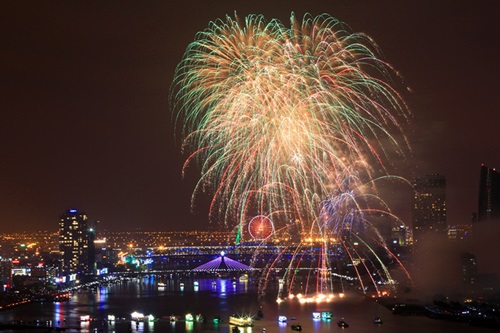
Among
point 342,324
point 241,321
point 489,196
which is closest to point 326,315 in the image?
point 342,324

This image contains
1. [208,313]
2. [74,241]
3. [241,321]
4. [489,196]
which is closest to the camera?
[241,321]

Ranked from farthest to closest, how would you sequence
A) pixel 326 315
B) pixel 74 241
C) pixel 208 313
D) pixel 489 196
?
pixel 74 241 < pixel 489 196 < pixel 208 313 < pixel 326 315

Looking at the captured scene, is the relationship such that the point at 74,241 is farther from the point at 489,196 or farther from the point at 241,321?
the point at 241,321

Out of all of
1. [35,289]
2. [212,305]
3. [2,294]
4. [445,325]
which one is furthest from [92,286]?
[445,325]

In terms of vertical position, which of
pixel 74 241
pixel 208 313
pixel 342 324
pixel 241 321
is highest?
pixel 74 241

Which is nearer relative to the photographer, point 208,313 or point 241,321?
point 241,321

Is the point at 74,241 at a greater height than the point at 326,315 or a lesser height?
greater

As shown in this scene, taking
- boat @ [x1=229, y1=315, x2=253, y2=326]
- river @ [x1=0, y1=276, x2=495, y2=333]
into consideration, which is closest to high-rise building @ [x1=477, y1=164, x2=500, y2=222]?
river @ [x1=0, y1=276, x2=495, y2=333]

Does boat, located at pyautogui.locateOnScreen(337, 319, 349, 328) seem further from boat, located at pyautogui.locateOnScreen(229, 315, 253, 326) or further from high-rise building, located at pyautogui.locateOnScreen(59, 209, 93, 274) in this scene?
high-rise building, located at pyautogui.locateOnScreen(59, 209, 93, 274)
